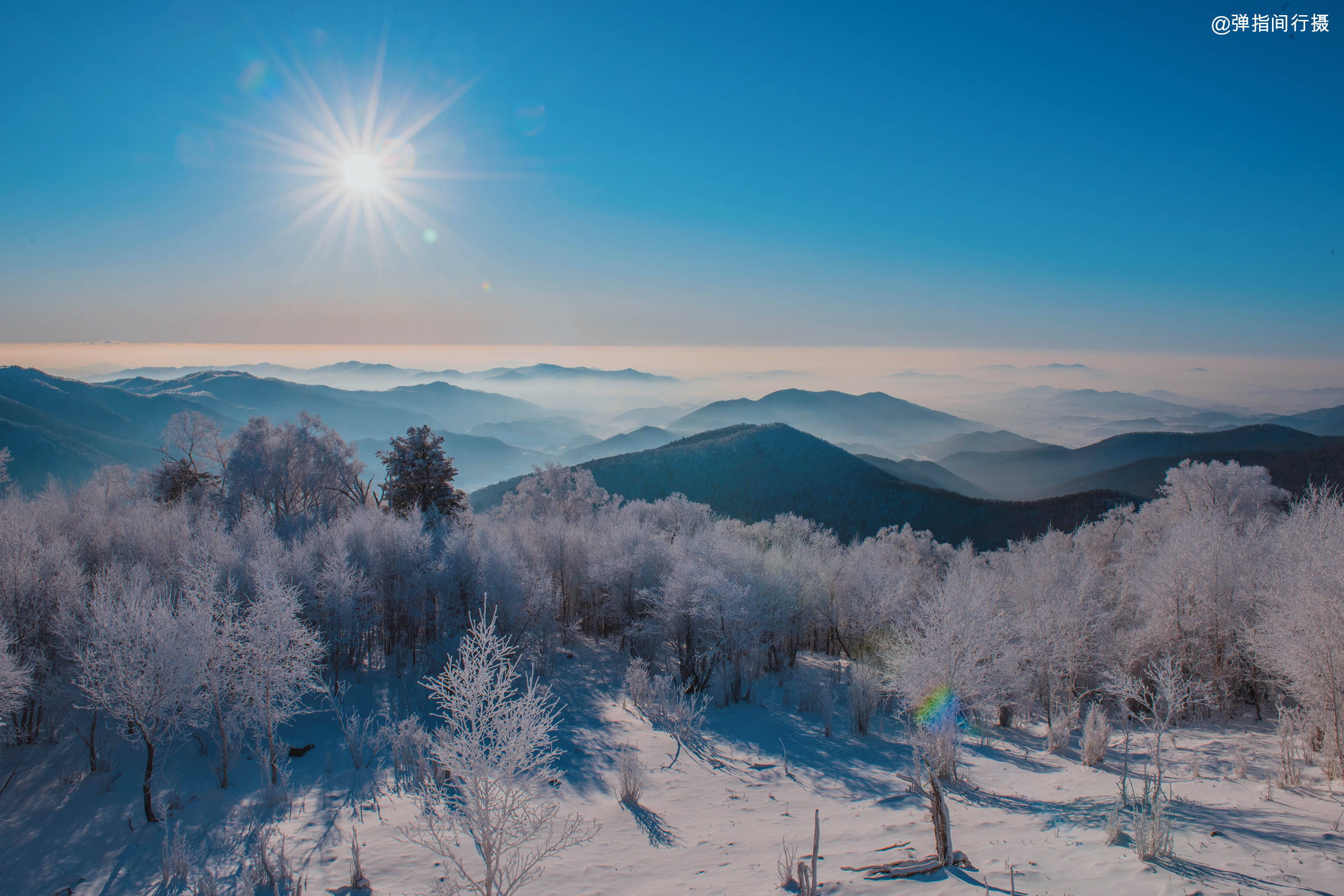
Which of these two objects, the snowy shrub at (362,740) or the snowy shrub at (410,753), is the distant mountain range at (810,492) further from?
the snowy shrub at (410,753)

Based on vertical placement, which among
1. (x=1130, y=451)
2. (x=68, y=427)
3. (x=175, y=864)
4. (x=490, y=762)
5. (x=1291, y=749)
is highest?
(x=68, y=427)

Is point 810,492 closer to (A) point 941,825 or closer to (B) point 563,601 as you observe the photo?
(B) point 563,601

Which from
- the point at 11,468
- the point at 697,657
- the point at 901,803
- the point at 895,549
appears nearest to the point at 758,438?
the point at 895,549

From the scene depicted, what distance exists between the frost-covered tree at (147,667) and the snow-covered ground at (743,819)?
5.66 ft

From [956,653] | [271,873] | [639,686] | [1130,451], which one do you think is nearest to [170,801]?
[271,873]

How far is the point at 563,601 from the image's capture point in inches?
1259

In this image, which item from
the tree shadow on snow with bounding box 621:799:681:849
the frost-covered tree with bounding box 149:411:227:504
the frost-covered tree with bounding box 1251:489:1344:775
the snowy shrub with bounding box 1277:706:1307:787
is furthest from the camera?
the frost-covered tree with bounding box 149:411:227:504

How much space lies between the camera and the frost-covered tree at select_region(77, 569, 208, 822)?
12.7 metres

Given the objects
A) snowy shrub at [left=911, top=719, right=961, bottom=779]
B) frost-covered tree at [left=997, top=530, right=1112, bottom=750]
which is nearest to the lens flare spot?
snowy shrub at [left=911, top=719, right=961, bottom=779]

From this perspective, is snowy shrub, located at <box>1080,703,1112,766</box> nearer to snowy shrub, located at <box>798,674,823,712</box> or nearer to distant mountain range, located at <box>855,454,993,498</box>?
snowy shrub, located at <box>798,674,823,712</box>

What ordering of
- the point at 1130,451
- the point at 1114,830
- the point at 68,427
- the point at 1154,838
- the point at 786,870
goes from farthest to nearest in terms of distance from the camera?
the point at 1130,451
the point at 68,427
the point at 786,870
the point at 1114,830
the point at 1154,838

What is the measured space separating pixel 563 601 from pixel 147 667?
20.2 metres

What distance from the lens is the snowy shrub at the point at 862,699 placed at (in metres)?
19.3

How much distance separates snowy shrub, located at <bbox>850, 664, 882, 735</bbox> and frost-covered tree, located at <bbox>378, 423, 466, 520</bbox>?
2240cm
